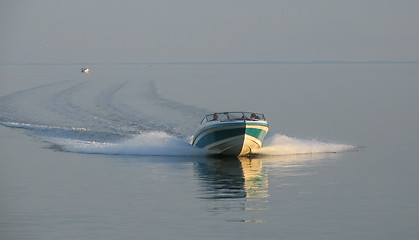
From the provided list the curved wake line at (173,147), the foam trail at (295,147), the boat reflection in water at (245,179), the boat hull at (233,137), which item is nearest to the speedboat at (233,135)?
the boat hull at (233,137)

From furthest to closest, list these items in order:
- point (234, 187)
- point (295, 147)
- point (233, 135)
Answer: point (295, 147)
point (233, 135)
point (234, 187)

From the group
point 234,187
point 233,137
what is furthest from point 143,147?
point 234,187

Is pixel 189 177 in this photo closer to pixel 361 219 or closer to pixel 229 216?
pixel 229 216

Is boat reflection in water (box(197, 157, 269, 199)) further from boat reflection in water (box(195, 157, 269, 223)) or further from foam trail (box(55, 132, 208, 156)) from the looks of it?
foam trail (box(55, 132, 208, 156))

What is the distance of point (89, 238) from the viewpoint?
2367 centimetres

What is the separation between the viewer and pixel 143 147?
158ft

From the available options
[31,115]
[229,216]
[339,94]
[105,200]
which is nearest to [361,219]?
[229,216]

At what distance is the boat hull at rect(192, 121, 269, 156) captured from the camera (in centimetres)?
4428

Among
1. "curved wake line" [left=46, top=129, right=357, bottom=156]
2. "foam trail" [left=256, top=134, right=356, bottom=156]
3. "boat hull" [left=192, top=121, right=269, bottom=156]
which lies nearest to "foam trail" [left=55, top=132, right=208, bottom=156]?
"curved wake line" [left=46, top=129, right=357, bottom=156]

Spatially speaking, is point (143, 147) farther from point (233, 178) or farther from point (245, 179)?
point (245, 179)

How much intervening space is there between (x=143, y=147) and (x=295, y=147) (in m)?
9.61

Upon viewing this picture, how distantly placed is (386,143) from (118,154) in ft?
58.0

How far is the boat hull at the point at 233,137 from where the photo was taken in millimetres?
44281

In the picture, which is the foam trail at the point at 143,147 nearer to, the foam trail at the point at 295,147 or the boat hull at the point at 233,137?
the boat hull at the point at 233,137
